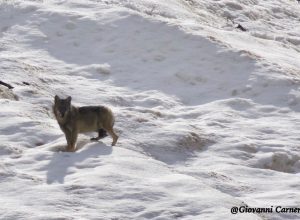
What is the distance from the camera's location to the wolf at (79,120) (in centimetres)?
1424

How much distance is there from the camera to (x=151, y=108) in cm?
1894

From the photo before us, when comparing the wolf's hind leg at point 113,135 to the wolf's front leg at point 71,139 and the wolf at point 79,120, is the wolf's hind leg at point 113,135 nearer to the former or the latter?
the wolf at point 79,120

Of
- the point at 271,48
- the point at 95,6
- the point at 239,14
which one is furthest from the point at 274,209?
the point at 239,14

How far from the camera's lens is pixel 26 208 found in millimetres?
10984

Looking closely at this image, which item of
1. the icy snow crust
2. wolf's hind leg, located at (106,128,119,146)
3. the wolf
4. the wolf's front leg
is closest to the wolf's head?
the wolf

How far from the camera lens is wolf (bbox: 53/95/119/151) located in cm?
1424

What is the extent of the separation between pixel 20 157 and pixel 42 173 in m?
1.09

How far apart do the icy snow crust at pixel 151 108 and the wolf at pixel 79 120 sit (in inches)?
12.7

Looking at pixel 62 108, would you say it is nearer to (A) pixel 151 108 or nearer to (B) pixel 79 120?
(B) pixel 79 120

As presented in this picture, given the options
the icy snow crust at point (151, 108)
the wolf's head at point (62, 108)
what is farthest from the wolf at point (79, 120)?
the icy snow crust at point (151, 108)

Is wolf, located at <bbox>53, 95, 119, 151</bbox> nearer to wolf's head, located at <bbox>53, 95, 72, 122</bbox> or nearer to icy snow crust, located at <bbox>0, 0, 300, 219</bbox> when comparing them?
wolf's head, located at <bbox>53, 95, 72, 122</bbox>

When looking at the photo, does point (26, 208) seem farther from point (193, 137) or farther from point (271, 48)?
point (271, 48)

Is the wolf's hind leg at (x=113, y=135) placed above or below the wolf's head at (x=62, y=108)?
below

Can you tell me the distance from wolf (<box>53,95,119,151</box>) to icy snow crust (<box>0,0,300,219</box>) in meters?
0.32
